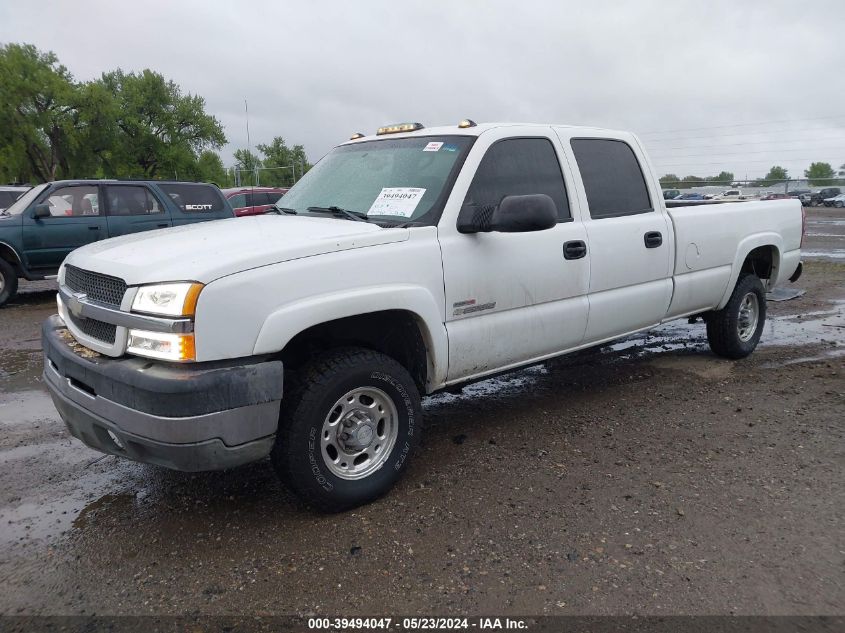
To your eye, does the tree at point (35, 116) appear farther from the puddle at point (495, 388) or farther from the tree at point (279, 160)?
the puddle at point (495, 388)

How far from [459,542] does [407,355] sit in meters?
Result: 1.07

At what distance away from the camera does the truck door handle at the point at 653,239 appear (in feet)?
15.1

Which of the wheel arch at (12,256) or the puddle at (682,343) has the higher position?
the wheel arch at (12,256)

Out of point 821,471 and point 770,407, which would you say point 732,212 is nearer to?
point 770,407

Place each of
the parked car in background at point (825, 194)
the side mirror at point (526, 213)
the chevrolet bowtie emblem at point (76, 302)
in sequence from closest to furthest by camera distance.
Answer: the chevrolet bowtie emblem at point (76, 302) → the side mirror at point (526, 213) → the parked car in background at point (825, 194)

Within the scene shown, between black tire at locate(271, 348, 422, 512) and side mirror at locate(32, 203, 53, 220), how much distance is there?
8.46 meters

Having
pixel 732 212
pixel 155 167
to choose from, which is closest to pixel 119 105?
pixel 155 167

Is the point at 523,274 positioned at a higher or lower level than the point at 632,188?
lower

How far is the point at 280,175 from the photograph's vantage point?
83750mm

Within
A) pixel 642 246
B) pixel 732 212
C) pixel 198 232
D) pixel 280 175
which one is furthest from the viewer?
pixel 280 175

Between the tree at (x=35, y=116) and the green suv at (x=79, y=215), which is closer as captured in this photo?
the green suv at (x=79, y=215)

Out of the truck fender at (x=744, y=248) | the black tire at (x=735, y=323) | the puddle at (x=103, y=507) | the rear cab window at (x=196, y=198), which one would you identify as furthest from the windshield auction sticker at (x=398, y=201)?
the rear cab window at (x=196, y=198)

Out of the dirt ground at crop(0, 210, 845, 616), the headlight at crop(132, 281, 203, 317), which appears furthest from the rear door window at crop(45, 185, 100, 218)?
the headlight at crop(132, 281, 203, 317)

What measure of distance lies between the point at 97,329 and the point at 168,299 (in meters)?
0.60
